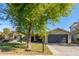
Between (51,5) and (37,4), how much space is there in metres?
0.18

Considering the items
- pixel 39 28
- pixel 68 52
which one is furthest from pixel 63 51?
pixel 39 28

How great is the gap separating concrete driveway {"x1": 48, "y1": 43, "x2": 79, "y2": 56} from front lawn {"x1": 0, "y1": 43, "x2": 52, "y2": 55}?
0.07 meters

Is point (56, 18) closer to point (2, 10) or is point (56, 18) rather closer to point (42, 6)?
point (42, 6)

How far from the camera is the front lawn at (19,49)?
19.3ft

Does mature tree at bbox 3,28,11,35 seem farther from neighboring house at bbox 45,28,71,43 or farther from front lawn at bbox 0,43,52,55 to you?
neighboring house at bbox 45,28,71,43

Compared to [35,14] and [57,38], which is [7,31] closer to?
[35,14]

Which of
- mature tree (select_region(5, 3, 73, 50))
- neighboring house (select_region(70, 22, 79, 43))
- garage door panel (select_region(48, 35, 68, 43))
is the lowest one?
garage door panel (select_region(48, 35, 68, 43))

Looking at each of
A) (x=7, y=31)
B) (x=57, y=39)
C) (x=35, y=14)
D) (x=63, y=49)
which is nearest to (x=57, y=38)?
(x=57, y=39)

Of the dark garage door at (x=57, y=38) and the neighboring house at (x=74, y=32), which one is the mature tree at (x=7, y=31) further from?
the neighboring house at (x=74, y=32)

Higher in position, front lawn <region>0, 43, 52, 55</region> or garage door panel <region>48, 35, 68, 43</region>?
garage door panel <region>48, 35, 68, 43</region>

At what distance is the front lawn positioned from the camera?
19.3 feet

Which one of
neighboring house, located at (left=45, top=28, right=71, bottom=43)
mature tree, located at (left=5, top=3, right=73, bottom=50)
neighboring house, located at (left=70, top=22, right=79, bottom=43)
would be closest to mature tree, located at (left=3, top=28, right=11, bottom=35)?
mature tree, located at (left=5, top=3, right=73, bottom=50)

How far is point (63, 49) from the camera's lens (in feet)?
19.4

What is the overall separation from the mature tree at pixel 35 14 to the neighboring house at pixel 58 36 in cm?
10
